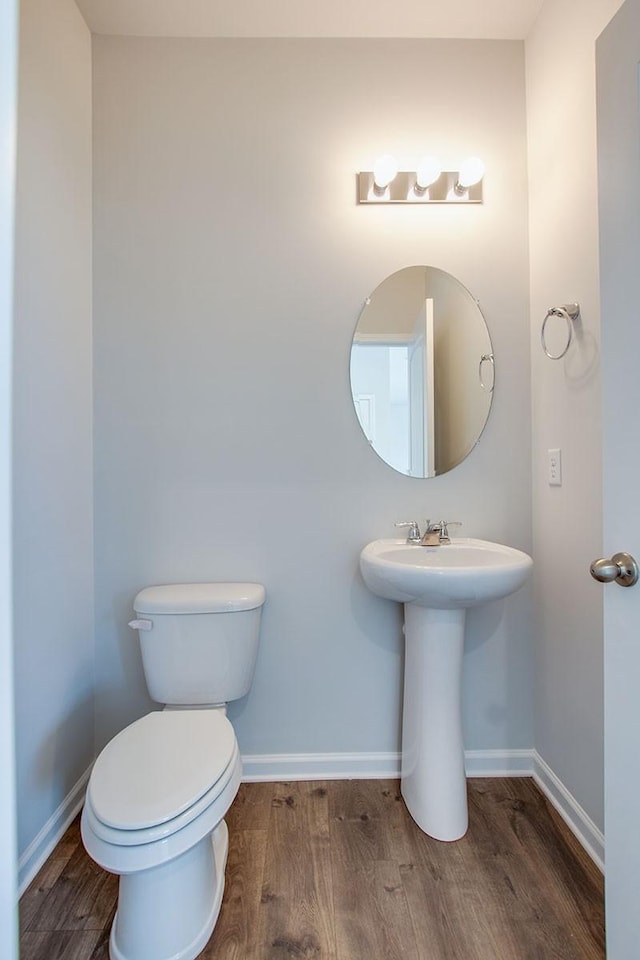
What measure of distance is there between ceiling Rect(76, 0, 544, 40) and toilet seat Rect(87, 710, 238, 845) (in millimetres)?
2179

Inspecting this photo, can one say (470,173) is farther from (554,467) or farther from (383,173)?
(554,467)

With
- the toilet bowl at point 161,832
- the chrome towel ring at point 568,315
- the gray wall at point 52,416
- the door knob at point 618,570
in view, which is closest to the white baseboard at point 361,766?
the gray wall at point 52,416

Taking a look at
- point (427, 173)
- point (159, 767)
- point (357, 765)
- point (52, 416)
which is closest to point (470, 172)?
point (427, 173)

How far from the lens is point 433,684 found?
1.44 meters

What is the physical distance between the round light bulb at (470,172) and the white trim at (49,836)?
2366 millimetres

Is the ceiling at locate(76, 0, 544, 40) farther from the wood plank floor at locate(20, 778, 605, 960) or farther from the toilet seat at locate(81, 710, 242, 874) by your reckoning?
the wood plank floor at locate(20, 778, 605, 960)

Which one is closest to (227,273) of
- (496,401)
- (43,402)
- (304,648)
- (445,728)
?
(43,402)

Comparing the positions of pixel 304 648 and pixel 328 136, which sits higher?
pixel 328 136

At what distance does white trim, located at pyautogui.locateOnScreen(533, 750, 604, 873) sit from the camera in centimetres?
130

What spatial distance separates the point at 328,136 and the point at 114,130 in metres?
0.74

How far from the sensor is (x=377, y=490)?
1.69 meters

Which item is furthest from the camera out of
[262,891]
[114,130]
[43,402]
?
[114,130]

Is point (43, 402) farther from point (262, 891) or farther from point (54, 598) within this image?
point (262, 891)

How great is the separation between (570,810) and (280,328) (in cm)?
178
